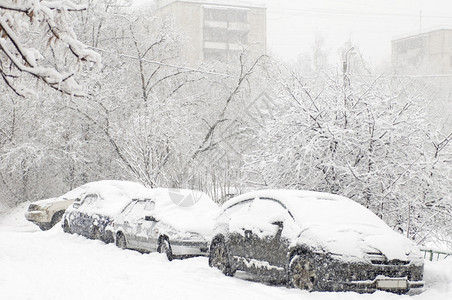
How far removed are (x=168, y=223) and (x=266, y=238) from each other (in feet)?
11.8

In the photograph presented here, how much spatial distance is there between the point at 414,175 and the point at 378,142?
1189 millimetres

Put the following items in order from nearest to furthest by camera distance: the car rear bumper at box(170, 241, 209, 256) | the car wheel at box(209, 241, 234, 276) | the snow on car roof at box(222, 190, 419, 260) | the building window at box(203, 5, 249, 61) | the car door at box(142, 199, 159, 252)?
1. the snow on car roof at box(222, 190, 419, 260)
2. the car wheel at box(209, 241, 234, 276)
3. the car rear bumper at box(170, 241, 209, 256)
4. the car door at box(142, 199, 159, 252)
5. the building window at box(203, 5, 249, 61)

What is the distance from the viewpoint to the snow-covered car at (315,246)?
8.41 m

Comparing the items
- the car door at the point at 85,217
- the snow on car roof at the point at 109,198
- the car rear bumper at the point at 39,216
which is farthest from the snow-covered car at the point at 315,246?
the car rear bumper at the point at 39,216

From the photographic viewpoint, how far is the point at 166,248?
12.7 meters

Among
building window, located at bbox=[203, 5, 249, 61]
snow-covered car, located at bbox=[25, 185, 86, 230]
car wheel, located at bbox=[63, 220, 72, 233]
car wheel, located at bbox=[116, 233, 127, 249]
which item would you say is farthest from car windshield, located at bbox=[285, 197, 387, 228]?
building window, located at bbox=[203, 5, 249, 61]

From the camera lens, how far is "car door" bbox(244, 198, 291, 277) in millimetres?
9414

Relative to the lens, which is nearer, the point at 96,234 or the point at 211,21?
the point at 96,234

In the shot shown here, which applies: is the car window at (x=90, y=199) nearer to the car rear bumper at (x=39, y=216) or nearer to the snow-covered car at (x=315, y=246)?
the car rear bumper at (x=39, y=216)

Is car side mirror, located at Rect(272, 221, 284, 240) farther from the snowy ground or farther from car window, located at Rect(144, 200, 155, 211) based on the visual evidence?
car window, located at Rect(144, 200, 155, 211)

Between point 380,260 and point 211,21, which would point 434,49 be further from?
point 380,260

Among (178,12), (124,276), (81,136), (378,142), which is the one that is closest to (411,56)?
(178,12)

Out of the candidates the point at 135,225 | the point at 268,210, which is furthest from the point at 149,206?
the point at 268,210

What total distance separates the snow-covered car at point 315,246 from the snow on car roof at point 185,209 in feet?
5.49
